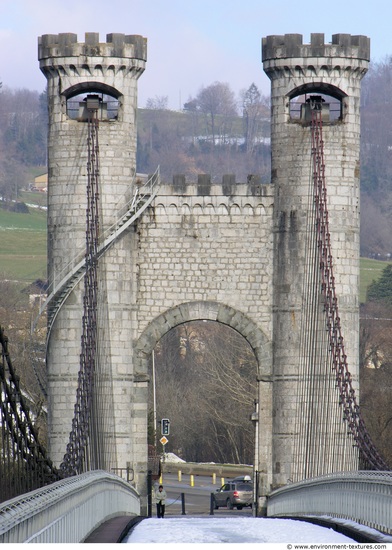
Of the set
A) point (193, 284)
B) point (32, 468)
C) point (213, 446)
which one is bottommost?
point (213, 446)

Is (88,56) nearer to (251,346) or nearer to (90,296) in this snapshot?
(90,296)

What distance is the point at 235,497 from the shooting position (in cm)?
5522

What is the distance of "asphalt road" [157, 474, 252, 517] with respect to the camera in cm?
5256

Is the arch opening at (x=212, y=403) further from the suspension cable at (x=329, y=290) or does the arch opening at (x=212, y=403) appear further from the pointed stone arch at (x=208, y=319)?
the suspension cable at (x=329, y=290)

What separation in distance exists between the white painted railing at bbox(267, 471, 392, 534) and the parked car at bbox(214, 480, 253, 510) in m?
16.5

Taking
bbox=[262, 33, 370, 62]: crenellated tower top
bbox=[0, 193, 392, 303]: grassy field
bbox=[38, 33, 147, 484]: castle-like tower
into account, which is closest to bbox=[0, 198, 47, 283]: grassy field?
bbox=[0, 193, 392, 303]: grassy field

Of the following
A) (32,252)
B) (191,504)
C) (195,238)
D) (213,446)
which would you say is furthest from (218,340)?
(32,252)

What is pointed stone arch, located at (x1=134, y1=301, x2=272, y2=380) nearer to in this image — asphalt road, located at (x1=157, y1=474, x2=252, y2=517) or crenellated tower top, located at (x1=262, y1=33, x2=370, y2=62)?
asphalt road, located at (x1=157, y1=474, x2=252, y2=517)

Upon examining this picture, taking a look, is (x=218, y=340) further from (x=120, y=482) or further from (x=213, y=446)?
(x=120, y=482)

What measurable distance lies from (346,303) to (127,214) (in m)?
6.06

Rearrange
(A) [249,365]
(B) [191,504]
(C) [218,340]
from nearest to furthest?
(B) [191,504], (A) [249,365], (C) [218,340]

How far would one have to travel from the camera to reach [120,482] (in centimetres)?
3566

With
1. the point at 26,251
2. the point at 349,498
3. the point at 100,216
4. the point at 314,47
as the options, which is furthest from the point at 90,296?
the point at 26,251

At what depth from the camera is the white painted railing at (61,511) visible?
1845cm
